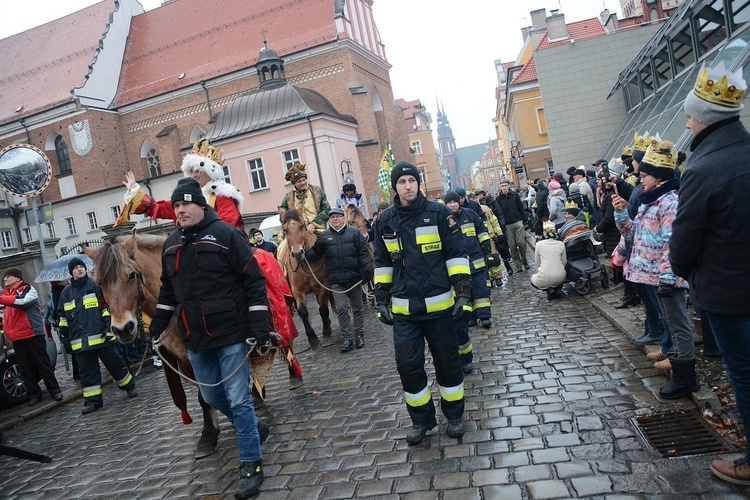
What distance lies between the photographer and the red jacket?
9.09 m

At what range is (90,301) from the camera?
8633mm

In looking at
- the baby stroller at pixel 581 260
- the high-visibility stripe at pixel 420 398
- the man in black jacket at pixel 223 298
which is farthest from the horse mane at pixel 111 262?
the baby stroller at pixel 581 260

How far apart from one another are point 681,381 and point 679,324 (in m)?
0.47

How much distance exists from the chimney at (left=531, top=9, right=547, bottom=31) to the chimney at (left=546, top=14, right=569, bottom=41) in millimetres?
8831

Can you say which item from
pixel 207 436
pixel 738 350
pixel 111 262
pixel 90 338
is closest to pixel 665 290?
pixel 738 350

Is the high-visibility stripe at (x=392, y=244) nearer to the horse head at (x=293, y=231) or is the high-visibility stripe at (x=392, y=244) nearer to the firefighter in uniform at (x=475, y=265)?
the firefighter in uniform at (x=475, y=265)

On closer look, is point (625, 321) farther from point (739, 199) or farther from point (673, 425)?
point (739, 199)

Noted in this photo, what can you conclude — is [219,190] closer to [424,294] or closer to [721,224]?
[424,294]

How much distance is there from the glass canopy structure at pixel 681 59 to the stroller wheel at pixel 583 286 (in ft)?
10.1

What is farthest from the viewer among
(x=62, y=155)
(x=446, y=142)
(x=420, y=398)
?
(x=446, y=142)

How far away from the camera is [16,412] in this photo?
29.3ft

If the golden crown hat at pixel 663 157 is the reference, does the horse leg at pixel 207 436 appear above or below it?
below

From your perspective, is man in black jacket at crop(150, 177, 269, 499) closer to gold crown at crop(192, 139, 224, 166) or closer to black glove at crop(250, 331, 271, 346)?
black glove at crop(250, 331, 271, 346)

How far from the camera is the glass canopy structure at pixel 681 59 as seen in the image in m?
11.2
